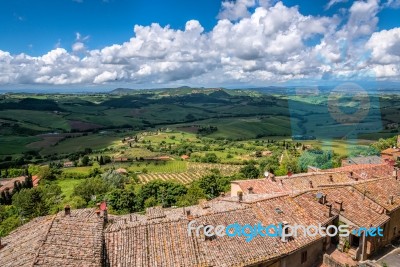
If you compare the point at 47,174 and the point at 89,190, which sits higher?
the point at 89,190

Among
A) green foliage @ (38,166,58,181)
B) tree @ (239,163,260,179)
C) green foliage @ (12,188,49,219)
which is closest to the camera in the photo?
green foliage @ (12,188,49,219)

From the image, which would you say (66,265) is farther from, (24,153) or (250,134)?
(250,134)

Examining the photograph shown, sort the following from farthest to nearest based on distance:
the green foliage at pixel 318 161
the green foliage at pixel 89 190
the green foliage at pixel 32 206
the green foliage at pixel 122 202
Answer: the green foliage at pixel 89 190
the green foliage at pixel 318 161
the green foliage at pixel 122 202
the green foliage at pixel 32 206

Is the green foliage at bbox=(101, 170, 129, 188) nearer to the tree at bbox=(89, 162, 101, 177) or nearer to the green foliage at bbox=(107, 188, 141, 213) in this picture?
the tree at bbox=(89, 162, 101, 177)

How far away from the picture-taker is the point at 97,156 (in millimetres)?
131000

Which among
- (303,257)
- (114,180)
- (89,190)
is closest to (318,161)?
(303,257)

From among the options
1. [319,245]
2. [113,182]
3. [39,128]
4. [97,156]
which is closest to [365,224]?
[319,245]

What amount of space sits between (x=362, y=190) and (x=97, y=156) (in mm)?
113854

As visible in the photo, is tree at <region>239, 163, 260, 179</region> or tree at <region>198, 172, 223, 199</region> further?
tree at <region>239, 163, 260, 179</region>

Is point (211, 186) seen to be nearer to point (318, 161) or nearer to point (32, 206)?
point (318, 161)

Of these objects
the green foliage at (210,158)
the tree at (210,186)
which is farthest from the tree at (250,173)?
the green foliage at (210,158)

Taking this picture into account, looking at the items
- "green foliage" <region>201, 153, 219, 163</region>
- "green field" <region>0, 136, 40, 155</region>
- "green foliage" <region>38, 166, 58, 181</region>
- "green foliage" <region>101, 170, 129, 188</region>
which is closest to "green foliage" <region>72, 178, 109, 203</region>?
"green foliage" <region>101, 170, 129, 188</region>

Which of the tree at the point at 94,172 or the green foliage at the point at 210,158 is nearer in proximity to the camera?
→ the tree at the point at 94,172

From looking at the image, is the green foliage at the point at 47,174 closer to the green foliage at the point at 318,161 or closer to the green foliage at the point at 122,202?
the green foliage at the point at 122,202
